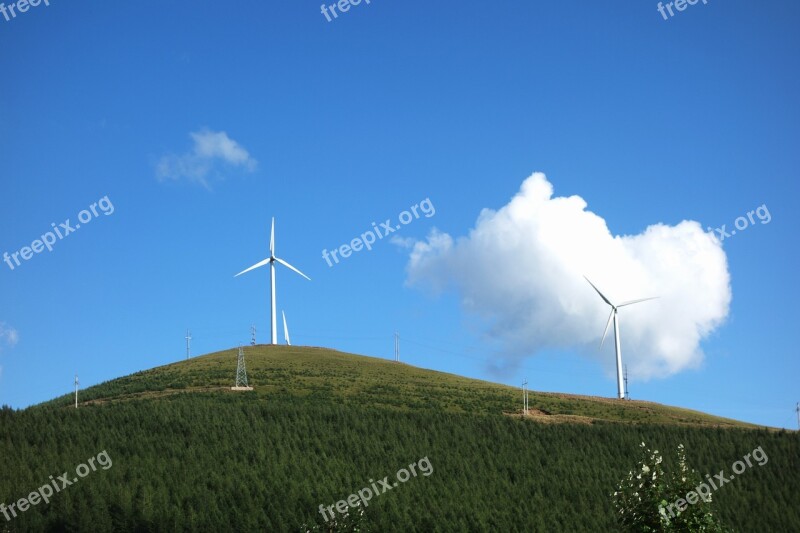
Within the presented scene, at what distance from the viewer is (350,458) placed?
82562 millimetres

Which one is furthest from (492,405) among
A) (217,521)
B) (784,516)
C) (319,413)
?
(217,521)

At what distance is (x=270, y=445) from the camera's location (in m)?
84.1

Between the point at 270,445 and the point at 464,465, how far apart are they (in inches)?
751

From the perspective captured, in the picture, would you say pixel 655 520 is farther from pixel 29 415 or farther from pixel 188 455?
pixel 29 415
